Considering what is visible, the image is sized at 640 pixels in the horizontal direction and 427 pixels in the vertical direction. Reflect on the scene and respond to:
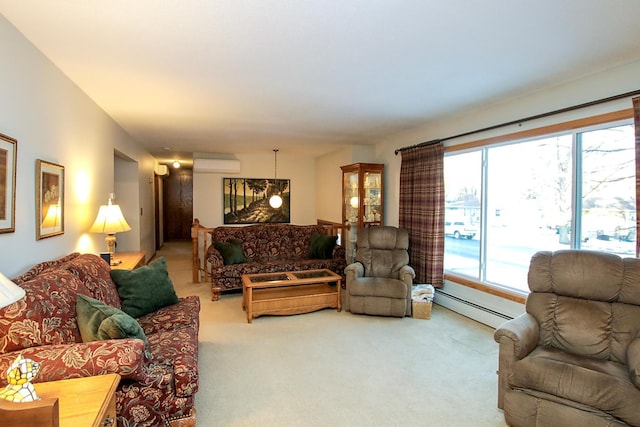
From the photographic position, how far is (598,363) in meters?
2.11

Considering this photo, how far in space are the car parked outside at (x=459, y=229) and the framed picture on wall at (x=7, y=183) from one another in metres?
4.32

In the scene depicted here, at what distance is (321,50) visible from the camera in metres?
2.38

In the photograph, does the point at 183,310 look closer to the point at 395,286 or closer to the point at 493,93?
the point at 395,286

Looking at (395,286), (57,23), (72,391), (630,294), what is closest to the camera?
(72,391)

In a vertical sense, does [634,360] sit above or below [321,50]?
below

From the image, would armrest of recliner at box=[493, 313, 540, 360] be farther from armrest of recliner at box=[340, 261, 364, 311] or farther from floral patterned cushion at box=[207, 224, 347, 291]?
floral patterned cushion at box=[207, 224, 347, 291]

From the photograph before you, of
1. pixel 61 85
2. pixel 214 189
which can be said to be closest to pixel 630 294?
pixel 61 85

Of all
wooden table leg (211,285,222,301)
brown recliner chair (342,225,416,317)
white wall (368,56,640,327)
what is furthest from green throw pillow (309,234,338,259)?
wooden table leg (211,285,222,301)

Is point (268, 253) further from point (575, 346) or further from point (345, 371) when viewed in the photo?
point (575, 346)

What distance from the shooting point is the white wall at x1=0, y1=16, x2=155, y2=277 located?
6.88ft

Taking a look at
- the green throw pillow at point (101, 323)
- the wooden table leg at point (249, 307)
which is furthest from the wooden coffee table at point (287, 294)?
the green throw pillow at point (101, 323)

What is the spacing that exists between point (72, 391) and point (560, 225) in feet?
12.5

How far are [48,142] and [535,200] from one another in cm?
438

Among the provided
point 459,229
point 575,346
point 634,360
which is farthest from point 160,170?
point 634,360
